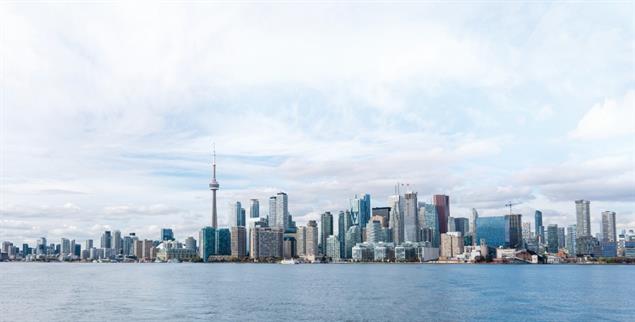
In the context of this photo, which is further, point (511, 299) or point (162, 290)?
point (162, 290)

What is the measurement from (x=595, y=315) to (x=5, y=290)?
119247mm

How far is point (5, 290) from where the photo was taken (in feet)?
445

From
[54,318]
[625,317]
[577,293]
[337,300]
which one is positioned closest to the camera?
[54,318]

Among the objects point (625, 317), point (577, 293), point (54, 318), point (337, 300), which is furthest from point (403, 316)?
point (577, 293)

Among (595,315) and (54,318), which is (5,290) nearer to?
(54,318)

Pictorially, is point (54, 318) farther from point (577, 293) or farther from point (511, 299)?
point (577, 293)

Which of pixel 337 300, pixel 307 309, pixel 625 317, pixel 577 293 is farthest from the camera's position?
pixel 577 293

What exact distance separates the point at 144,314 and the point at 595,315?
6752cm

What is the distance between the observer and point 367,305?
336 ft

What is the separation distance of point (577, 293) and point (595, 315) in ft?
139

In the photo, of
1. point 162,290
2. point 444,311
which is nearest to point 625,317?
point 444,311

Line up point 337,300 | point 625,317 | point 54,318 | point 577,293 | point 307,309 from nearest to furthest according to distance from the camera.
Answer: point 54,318 → point 625,317 → point 307,309 → point 337,300 → point 577,293

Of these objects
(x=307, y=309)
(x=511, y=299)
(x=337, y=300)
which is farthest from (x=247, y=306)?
(x=511, y=299)

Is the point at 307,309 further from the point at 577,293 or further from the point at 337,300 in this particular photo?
the point at 577,293
